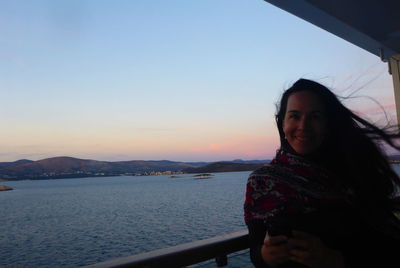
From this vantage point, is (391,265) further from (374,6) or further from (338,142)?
(374,6)

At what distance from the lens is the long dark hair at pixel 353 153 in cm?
120

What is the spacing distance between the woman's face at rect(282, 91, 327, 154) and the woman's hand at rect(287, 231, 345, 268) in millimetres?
397

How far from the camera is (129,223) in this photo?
32844 mm

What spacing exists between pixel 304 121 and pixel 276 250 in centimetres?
50

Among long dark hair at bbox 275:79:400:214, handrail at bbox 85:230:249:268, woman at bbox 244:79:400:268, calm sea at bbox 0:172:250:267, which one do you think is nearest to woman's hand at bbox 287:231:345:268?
woman at bbox 244:79:400:268

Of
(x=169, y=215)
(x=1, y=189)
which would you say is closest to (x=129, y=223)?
(x=169, y=215)

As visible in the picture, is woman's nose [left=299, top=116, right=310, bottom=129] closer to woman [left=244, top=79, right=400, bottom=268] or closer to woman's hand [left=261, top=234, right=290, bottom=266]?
woman [left=244, top=79, right=400, bottom=268]

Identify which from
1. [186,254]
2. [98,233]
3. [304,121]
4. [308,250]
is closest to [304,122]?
[304,121]

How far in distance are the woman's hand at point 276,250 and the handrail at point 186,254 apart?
539 mm

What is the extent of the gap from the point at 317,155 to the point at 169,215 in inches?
1460

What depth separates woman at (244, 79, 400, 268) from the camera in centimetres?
91

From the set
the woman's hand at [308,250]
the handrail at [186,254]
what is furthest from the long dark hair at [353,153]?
the handrail at [186,254]

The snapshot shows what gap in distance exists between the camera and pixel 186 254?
1.39 m

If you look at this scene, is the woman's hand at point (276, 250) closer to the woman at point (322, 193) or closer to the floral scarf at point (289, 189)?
the woman at point (322, 193)
